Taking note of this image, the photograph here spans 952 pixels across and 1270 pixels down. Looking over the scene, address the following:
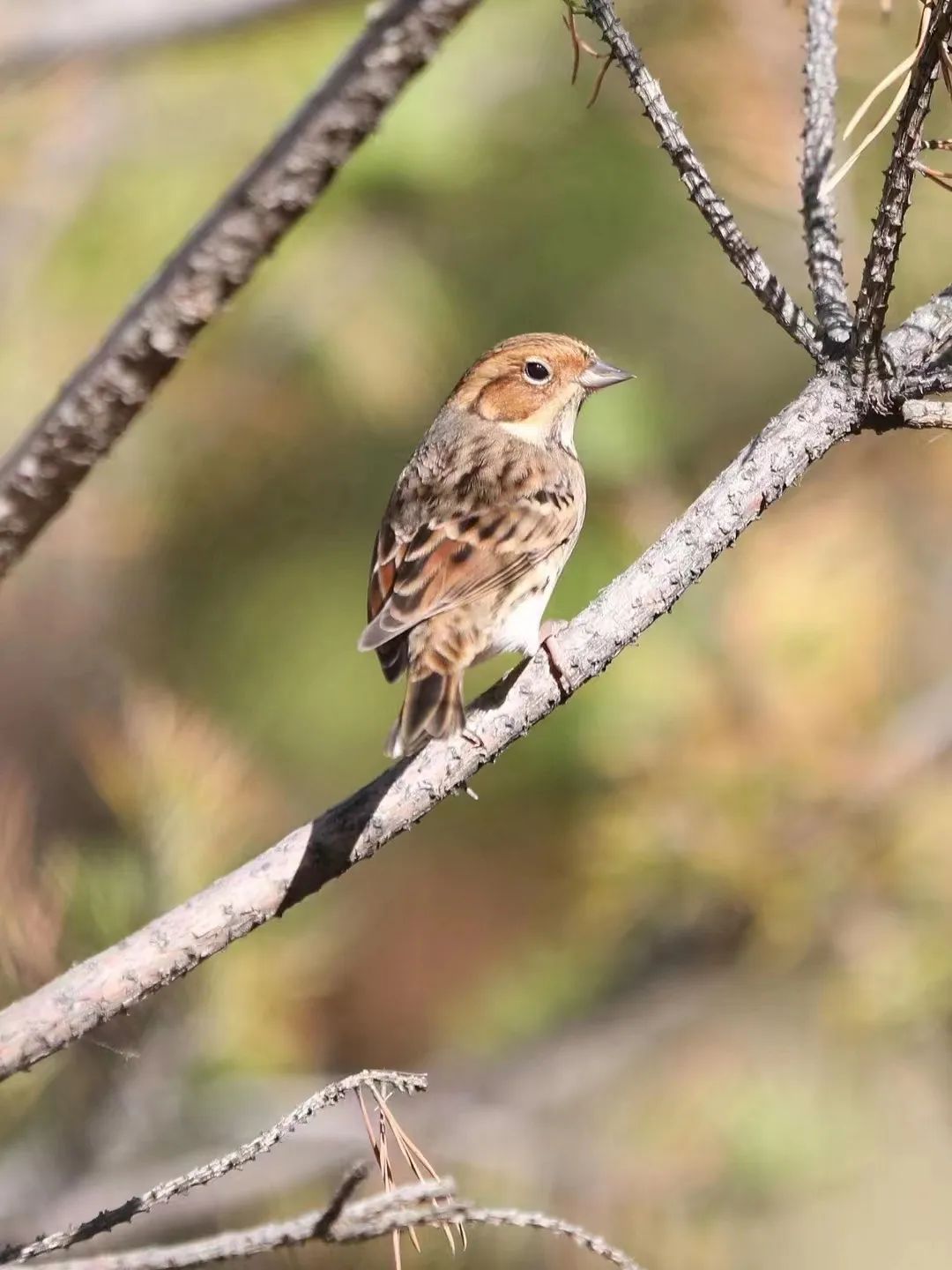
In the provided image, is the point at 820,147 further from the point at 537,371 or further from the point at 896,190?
the point at 537,371

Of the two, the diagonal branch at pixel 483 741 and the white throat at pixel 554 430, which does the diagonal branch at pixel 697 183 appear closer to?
the diagonal branch at pixel 483 741

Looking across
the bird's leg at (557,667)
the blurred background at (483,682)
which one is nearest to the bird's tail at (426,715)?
the bird's leg at (557,667)

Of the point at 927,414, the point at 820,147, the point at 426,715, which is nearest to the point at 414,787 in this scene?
the point at 426,715

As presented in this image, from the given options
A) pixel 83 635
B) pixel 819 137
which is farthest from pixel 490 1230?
pixel 819 137

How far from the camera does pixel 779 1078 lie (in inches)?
116

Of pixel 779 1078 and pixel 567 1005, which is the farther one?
pixel 567 1005

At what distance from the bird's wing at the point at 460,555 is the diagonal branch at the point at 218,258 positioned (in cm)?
138

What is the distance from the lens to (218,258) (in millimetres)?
1069

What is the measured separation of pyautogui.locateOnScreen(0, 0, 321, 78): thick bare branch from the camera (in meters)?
2.61

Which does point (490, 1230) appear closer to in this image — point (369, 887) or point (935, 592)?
point (369, 887)

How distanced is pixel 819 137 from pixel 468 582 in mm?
997

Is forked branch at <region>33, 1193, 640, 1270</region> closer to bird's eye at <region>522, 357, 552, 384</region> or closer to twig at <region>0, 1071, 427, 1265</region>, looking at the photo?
twig at <region>0, 1071, 427, 1265</region>

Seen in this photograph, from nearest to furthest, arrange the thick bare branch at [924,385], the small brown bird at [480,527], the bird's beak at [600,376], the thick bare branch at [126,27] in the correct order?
the thick bare branch at [924,385]
the small brown bird at [480,527]
the thick bare branch at [126,27]
the bird's beak at [600,376]

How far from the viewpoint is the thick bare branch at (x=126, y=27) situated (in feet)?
8.57
